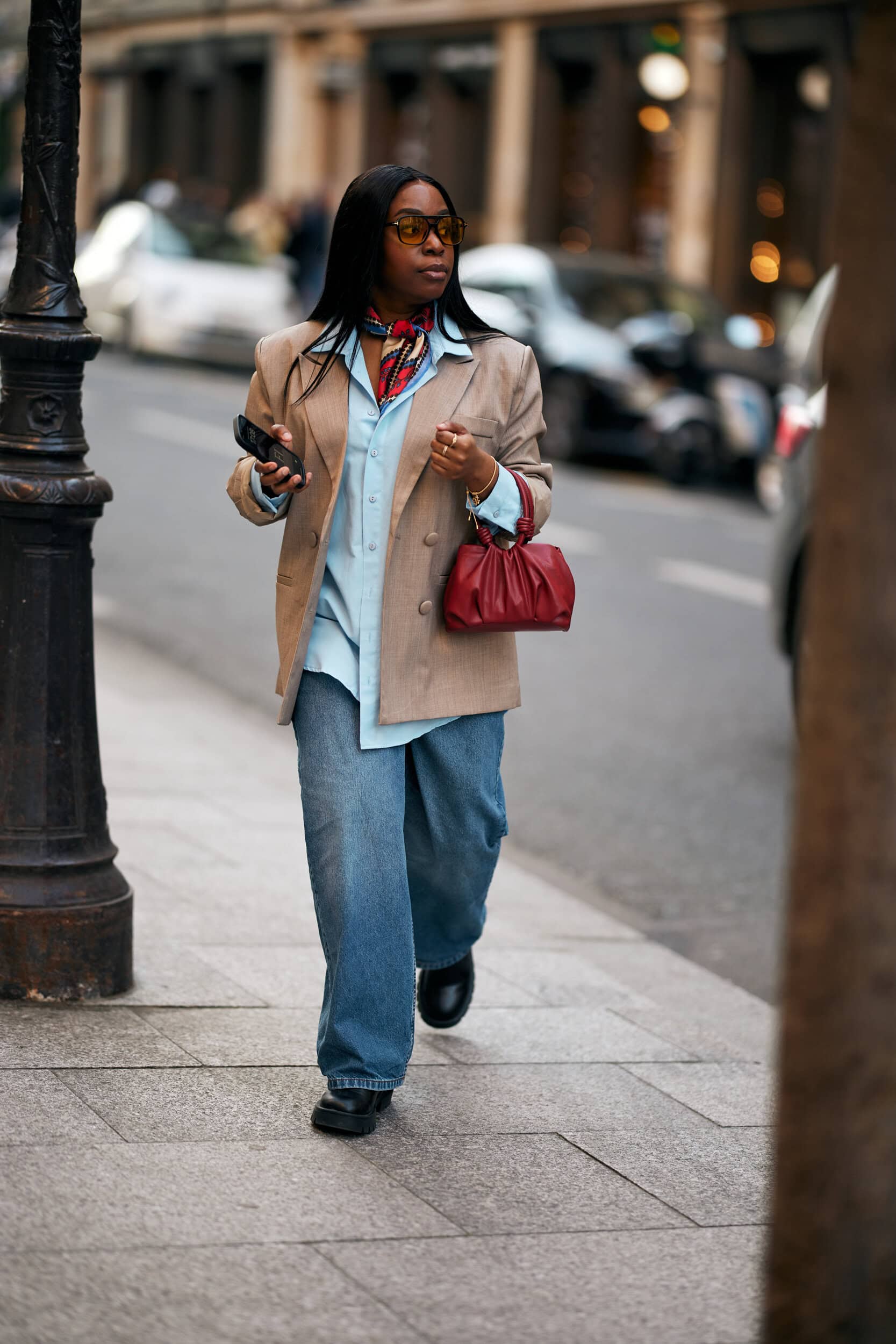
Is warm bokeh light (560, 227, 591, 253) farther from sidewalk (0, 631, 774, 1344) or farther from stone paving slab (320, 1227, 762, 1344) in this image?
stone paving slab (320, 1227, 762, 1344)

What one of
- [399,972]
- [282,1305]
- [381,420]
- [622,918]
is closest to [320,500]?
[381,420]

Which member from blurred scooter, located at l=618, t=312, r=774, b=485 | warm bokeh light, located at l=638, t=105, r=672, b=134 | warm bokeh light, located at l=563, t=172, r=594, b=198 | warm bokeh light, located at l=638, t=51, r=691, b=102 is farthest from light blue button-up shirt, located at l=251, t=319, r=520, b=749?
warm bokeh light, located at l=563, t=172, r=594, b=198

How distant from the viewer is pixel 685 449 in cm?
1728

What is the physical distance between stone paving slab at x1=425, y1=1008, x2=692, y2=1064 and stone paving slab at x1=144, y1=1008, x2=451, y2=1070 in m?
0.06

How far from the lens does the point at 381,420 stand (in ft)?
13.0

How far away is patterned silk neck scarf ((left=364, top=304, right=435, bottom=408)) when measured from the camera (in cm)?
401

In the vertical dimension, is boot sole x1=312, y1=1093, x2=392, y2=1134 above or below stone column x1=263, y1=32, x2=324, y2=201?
below

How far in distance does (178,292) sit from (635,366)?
7.93 meters

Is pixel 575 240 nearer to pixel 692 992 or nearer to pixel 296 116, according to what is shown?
pixel 296 116

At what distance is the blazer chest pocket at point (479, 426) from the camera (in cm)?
400

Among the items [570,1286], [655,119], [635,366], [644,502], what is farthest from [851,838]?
[655,119]

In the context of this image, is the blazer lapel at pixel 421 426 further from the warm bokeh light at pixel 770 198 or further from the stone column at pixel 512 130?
the stone column at pixel 512 130

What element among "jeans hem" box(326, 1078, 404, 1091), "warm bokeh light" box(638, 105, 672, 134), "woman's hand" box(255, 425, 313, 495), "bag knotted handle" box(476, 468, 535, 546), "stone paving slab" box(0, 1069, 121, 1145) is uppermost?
"warm bokeh light" box(638, 105, 672, 134)

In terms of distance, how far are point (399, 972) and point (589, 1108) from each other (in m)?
0.54
